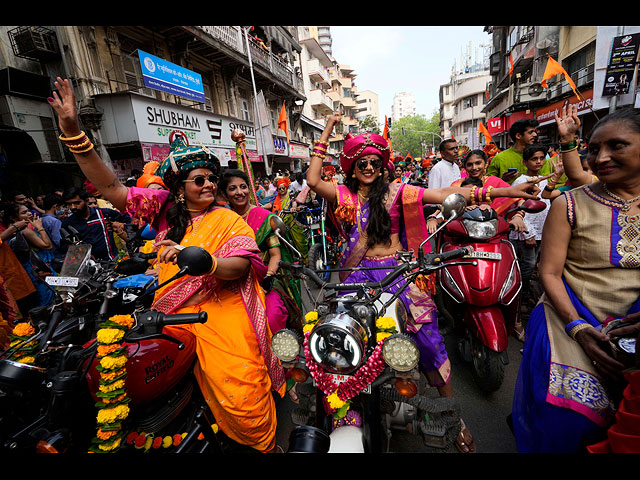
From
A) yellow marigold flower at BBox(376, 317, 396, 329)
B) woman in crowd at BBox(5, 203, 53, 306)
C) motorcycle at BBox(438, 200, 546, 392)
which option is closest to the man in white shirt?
motorcycle at BBox(438, 200, 546, 392)

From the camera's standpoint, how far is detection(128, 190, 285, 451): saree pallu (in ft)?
5.95

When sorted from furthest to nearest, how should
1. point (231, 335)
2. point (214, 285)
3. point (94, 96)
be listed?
1. point (94, 96)
2. point (214, 285)
3. point (231, 335)

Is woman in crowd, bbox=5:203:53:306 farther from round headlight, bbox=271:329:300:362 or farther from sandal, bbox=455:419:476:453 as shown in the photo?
sandal, bbox=455:419:476:453

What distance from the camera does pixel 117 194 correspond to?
6.94 ft

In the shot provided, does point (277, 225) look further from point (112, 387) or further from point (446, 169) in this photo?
point (446, 169)

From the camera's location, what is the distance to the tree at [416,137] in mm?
75500

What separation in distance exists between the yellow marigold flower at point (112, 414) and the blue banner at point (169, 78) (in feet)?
30.6

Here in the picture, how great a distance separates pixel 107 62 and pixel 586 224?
11.9 m

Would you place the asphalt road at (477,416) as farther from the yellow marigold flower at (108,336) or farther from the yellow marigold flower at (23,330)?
the yellow marigold flower at (23,330)

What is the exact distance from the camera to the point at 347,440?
1.39 meters

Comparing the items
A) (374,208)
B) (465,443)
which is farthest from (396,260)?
(465,443)

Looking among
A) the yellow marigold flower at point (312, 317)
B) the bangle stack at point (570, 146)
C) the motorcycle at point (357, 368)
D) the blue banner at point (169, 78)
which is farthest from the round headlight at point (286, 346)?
the blue banner at point (169, 78)

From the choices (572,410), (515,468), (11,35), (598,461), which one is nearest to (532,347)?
(572,410)

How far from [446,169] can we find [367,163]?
3.62 m
